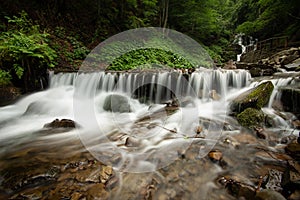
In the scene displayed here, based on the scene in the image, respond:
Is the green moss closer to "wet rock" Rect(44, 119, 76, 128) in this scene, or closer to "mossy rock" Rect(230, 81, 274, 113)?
"mossy rock" Rect(230, 81, 274, 113)

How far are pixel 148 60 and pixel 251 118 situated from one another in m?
6.98

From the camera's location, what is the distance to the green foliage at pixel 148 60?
893 centimetres

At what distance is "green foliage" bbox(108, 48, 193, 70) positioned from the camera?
893 cm

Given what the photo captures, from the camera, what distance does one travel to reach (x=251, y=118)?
164 inches

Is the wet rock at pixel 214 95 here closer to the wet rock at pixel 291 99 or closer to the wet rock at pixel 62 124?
the wet rock at pixel 291 99

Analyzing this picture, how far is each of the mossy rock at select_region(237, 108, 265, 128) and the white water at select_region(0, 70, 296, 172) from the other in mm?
590

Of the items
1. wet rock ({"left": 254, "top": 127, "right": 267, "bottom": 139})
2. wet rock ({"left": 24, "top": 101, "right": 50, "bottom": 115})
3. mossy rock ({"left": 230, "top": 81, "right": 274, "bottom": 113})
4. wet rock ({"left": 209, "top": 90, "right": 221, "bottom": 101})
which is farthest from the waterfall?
wet rock ({"left": 254, "top": 127, "right": 267, "bottom": 139})

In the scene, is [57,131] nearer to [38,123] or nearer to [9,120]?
[38,123]

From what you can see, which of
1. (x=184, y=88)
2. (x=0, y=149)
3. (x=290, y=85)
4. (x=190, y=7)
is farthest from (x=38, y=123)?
(x=190, y=7)

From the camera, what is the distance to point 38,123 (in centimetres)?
458

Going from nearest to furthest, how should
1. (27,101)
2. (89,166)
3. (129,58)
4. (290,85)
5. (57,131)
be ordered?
(89,166) < (57,131) < (290,85) < (27,101) < (129,58)

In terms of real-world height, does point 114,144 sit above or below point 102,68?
below

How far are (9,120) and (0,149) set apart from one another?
1.98m

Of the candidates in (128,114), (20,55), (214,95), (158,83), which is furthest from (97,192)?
(20,55)
